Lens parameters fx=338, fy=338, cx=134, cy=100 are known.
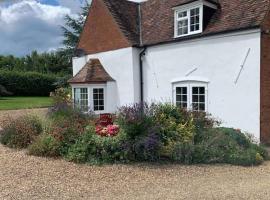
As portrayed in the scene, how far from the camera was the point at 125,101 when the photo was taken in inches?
738

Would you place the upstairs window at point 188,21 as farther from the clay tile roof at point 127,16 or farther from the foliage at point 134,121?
the foliage at point 134,121

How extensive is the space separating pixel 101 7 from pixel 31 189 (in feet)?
49.4

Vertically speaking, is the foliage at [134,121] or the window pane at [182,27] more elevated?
the window pane at [182,27]

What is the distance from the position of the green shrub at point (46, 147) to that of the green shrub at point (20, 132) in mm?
944

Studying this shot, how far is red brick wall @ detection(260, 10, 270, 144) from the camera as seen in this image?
12.8 meters

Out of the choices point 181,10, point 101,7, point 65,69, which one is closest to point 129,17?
point 101,7

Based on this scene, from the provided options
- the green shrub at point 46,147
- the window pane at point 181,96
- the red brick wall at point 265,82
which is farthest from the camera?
the window pane at point 181,96

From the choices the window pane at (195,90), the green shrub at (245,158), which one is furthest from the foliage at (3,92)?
the green shrub at (245,158)

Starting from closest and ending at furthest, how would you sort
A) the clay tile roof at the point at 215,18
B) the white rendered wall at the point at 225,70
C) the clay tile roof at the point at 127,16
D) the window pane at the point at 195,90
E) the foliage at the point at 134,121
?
the foliage at the point at 134,121 < the white rendered wall at the point at 225,70 < the clay tile roof at the point at 215,18 < the window pane at the point at 195,90 < the clay tile roof at the point at 127,16

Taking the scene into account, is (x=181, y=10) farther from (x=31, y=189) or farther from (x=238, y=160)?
(x=31, y=189)

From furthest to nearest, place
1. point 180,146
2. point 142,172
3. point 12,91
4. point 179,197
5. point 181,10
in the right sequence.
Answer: point 12,91
point 181,10
point 180,146
point 142,172
point 179,197

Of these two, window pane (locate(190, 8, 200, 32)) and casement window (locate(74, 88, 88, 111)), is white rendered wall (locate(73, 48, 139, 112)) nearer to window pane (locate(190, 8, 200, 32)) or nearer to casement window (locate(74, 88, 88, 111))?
casement window (locate(74, 88, 88, 111))

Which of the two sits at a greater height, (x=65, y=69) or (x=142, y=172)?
(x=65, y=69)

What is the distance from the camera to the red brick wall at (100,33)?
1885 centimetres
